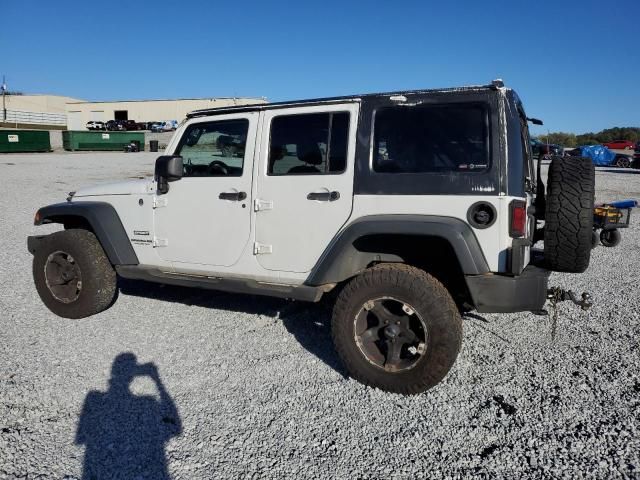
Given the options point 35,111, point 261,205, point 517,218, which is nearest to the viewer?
point 517,218

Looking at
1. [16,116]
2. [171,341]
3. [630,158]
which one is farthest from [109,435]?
[16,116]

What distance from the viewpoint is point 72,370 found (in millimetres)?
3633

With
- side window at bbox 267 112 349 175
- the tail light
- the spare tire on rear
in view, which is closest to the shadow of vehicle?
side window at bbox 267 112 349 175

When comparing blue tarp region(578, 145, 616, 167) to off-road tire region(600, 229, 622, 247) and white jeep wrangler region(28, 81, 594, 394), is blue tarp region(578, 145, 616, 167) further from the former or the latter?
white jeep wrangler region(28, 81, 594, 394)

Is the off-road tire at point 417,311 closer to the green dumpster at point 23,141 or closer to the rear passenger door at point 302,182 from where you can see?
the rear passenger door at point 302,182

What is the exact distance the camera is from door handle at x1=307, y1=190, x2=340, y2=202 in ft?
11.5

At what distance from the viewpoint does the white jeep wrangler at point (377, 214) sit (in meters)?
3.14

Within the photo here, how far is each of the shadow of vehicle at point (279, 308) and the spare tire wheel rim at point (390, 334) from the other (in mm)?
402

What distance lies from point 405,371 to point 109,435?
6.08ft

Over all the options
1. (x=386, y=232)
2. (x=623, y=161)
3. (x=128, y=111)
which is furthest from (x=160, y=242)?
(x=128, y=111)

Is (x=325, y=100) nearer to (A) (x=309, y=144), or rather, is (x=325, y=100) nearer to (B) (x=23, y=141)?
(A) (x=309, y=144)

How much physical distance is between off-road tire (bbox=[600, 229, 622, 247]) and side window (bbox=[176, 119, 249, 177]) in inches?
146

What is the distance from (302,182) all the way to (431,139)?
978 mm

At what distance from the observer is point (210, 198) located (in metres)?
4.03
